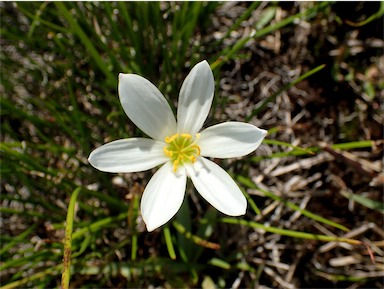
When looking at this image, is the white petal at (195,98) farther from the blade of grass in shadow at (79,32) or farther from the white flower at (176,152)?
the blade of grass in shadow at (79,32)

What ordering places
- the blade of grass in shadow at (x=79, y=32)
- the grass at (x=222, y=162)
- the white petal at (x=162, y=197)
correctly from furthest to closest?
the grass at (x=222, y=162) < the blade of grass in shadow at (x=79, y=32) < the white petal at (x=162, y=197)

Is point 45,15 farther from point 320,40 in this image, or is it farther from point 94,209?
point 320,40

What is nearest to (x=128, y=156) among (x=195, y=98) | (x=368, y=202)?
(x=195, y=98)

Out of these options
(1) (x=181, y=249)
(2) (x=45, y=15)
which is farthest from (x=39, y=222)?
(2) (x=45, y=15)

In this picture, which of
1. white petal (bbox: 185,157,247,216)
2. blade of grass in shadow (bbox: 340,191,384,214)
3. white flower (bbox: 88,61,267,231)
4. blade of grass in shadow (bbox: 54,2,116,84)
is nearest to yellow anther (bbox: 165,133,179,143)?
white flower (bbox: 88,61,267,231)

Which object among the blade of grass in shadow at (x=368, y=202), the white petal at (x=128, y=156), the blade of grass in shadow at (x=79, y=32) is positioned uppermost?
the blade of grass in shadow at (x=79, y=32)

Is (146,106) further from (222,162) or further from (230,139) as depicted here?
(222,162)

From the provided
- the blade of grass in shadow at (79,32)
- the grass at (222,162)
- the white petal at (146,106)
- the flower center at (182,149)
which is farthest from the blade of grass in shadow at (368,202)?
the blade of grass in shadow at (79,32)
